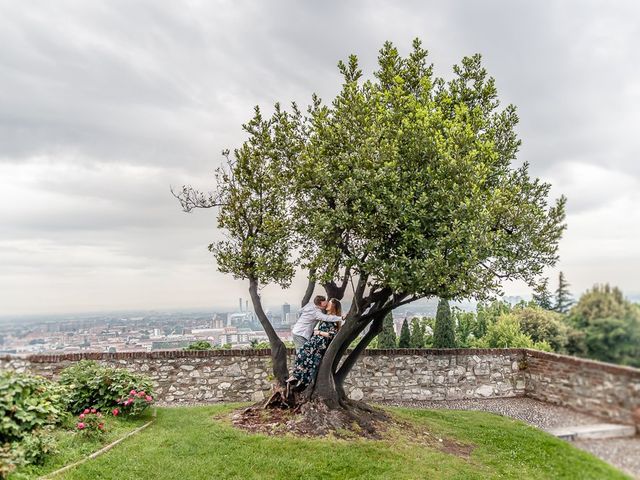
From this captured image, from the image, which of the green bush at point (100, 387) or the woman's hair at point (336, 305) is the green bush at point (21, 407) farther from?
the woman's hair at point (336, 305)

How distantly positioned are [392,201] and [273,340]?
5070 millimetres

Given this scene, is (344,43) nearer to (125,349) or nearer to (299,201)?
(299,201)

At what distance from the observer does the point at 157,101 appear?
11602 millimetres

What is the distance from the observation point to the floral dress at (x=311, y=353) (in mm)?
8899

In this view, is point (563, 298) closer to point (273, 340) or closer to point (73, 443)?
point (73, 443)

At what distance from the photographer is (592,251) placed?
128 inches

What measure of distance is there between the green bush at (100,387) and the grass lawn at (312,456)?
1.25 meters

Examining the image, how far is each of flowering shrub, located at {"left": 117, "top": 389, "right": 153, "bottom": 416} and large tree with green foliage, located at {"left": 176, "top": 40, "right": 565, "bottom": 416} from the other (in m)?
2.82

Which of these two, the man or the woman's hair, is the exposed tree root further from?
the woman's hair

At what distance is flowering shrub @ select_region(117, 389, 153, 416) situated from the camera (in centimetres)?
888

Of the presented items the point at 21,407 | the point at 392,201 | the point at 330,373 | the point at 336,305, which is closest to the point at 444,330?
the point at 336,305

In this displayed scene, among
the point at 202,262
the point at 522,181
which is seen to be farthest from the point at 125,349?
the point at 522,181

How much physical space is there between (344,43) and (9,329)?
8.23 meters

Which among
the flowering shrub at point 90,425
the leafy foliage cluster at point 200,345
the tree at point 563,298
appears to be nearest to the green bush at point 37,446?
the flowering shrub at point 90,425
